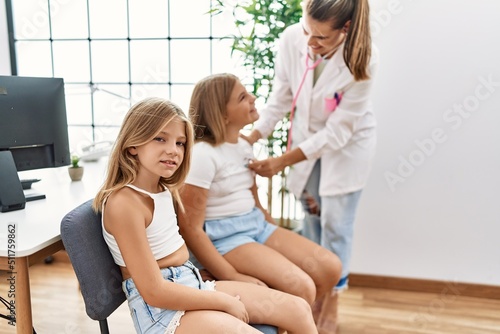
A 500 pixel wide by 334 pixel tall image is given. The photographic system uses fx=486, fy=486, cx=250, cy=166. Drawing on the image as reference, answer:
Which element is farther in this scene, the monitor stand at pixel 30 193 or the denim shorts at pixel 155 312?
the monitor stand at pixel 30 193

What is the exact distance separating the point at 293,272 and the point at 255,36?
128 cm

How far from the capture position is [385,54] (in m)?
2.56

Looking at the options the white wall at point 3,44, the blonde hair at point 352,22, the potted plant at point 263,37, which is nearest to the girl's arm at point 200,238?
the blonde hair at point 352,22

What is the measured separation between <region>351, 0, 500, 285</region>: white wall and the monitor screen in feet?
5.26

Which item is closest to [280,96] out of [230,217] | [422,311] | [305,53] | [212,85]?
[305,53]

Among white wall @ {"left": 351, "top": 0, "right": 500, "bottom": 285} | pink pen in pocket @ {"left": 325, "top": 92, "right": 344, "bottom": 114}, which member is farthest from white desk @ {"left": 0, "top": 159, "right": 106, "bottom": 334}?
white wall @ {"left": 351, "top": 0, "right": 500, "bottom": 285}

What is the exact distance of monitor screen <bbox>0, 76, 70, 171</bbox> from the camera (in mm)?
1713

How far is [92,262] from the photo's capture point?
1.35 m

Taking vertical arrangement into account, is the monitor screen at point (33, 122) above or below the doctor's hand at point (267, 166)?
above

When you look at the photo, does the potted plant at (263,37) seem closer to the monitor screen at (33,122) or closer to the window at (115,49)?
the window at (115,49)

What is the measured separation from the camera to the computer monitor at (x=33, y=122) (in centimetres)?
171

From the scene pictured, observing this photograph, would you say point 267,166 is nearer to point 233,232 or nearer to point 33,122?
point 233,232

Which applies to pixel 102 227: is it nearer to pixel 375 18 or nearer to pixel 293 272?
pixel 293 272

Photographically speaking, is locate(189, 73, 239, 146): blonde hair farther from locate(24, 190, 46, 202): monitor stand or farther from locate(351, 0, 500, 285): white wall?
locate(351, 0, 500, 285): white wall
